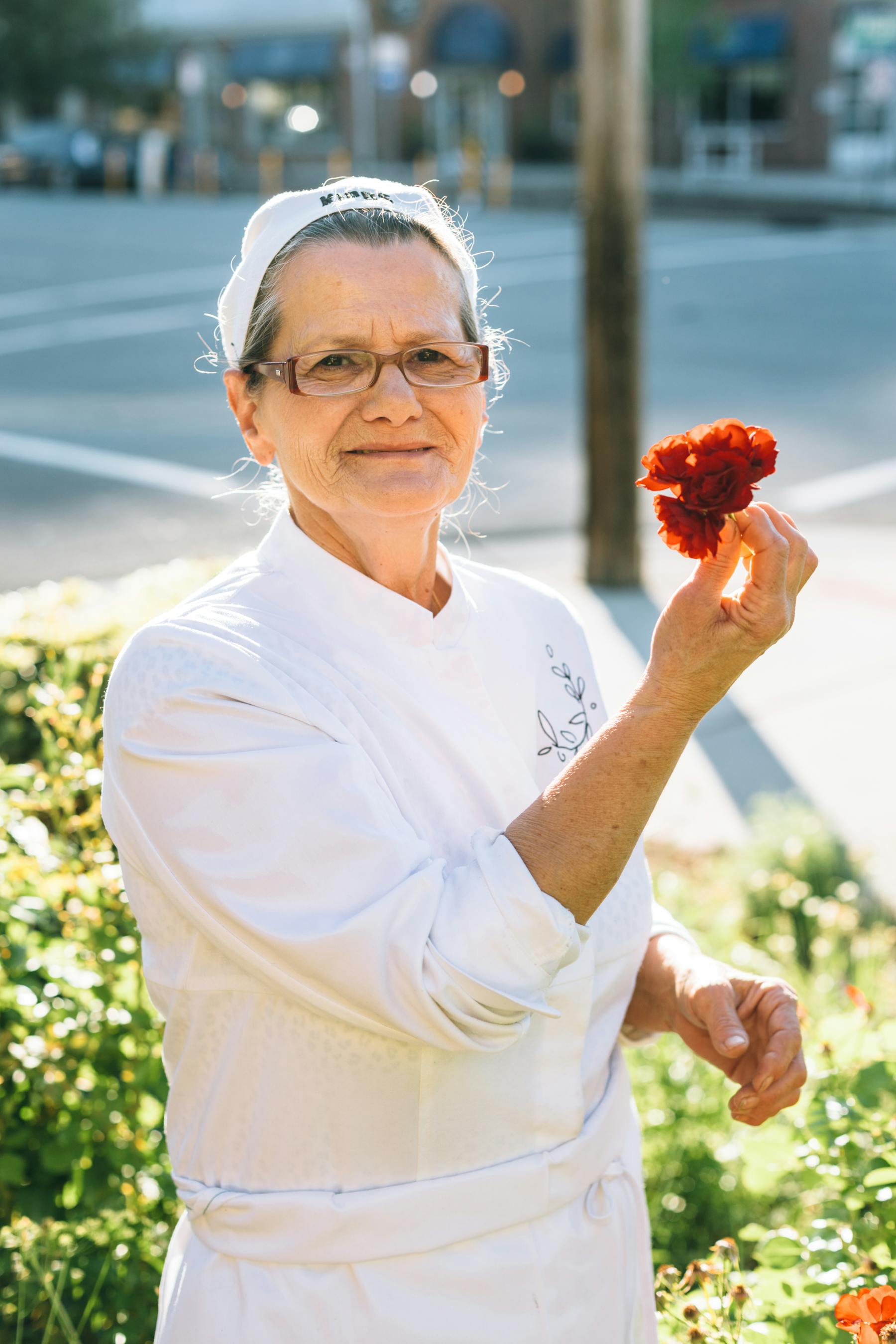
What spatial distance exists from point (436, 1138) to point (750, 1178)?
2.75ft

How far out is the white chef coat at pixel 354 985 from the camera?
1444 millimetres

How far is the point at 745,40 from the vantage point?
109 feet

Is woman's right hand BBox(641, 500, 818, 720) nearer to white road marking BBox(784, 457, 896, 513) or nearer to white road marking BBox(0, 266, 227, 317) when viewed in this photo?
white road marking BBox(784, 457, 896, 513)

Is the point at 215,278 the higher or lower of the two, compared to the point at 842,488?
higher

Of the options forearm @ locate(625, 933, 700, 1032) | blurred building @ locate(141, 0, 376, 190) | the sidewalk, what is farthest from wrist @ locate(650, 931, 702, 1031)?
blurred building @ locate(141, 0, 376, 190)

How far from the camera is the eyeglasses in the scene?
171cm

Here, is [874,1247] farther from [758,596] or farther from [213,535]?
[213,535]

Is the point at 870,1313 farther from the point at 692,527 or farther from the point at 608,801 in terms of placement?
the point at 692,527

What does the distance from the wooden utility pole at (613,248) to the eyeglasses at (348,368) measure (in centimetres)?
543

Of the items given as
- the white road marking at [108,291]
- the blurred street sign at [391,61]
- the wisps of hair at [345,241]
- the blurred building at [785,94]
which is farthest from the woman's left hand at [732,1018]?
the blurred street sign at [391,61]

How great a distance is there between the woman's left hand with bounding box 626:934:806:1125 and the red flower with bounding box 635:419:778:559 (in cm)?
65

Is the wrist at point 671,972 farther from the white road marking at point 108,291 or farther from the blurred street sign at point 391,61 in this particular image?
the blurred street sign at point 391,61

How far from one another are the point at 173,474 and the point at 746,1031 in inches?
346

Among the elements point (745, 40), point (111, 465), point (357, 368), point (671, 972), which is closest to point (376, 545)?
point (357, 368)
